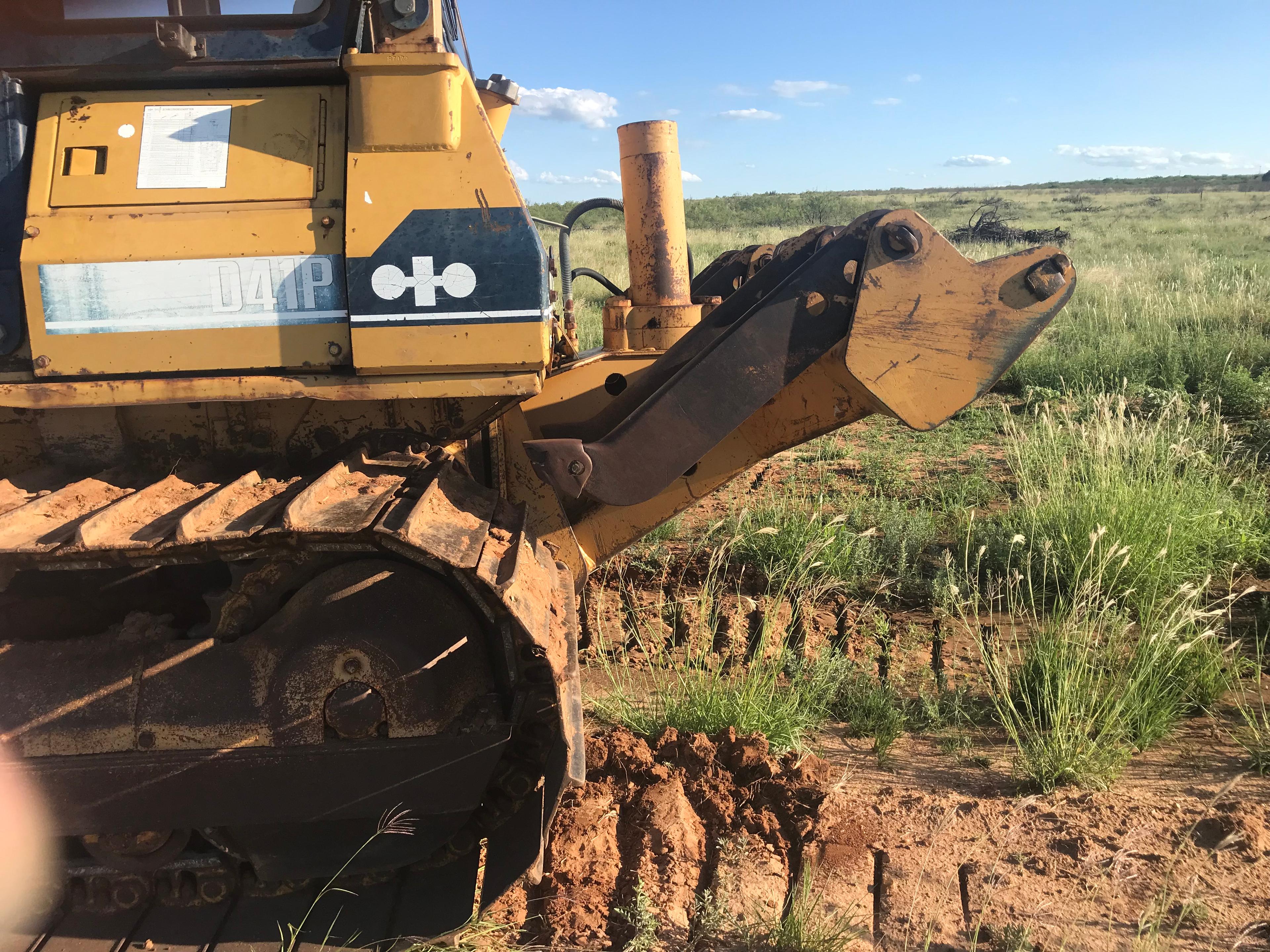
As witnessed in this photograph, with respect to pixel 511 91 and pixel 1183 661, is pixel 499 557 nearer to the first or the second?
pixel 511 91

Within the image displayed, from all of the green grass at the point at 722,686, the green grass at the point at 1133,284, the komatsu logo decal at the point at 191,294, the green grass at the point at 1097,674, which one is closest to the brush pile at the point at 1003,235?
the green grass at the point at 1133,284

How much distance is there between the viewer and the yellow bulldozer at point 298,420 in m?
2.51

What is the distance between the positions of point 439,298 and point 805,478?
478cm

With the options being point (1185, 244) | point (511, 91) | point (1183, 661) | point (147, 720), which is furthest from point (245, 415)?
point (1185, 244)

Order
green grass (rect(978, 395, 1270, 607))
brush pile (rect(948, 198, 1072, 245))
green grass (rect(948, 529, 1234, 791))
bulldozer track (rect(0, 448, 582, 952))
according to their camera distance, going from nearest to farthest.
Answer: bulldozer track (rect(0, 448, 582, 952)) → green grass (rect(948, 529, 1234, 791)) → green grass (rect(978, 395, 1270, 607)) → brush pile (rect(948, 198, 1072, 245))

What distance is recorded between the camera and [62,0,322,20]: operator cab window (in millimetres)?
2725

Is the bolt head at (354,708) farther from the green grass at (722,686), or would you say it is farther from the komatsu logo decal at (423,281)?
the green grass at (722,686)

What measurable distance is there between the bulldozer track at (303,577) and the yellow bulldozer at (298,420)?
12mm

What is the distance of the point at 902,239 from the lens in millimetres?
2701

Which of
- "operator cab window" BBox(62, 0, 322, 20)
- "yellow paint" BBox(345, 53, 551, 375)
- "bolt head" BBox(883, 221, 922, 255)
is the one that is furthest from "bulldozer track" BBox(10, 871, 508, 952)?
"operator cab window" BBox(62, 0, 322, 20)

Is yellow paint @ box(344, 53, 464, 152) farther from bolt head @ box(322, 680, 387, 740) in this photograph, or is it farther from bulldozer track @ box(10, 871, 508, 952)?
bulldozer track @ box(10, 871, 508, 952)

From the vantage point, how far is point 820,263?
9.18 feet

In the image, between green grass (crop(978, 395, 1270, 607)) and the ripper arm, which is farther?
green grass (crop(978, 395, 1270, 607))

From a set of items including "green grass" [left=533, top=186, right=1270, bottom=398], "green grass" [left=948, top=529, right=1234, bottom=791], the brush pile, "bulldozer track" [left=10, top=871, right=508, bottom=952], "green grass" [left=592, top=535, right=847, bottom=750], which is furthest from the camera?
the brush pile
